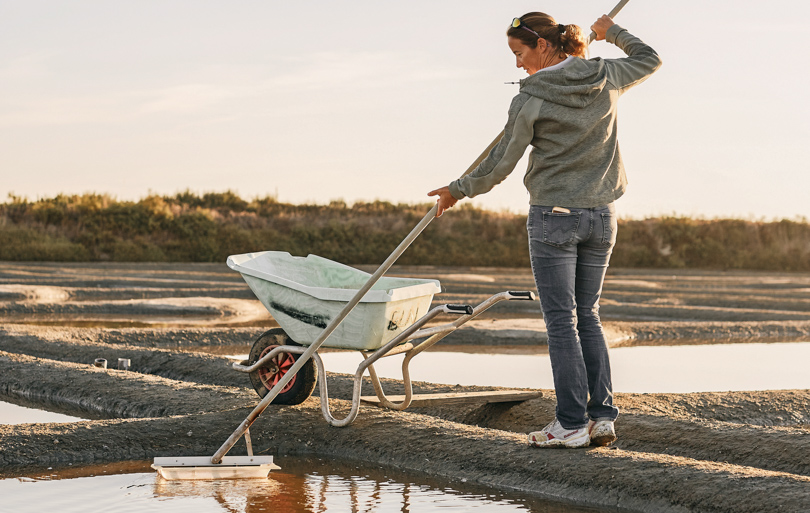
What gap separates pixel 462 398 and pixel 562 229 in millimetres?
1576

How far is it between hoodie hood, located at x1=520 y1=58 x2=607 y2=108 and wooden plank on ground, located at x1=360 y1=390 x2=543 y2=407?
74.7 inches

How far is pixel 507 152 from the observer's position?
386 cm

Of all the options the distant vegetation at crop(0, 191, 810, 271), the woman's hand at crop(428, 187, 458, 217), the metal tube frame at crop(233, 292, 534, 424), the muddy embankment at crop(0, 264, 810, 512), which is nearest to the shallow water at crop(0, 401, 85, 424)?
the muddy embankment at crop(0, 264, 810, 512)

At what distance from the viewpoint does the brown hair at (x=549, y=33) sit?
3865 millimetres

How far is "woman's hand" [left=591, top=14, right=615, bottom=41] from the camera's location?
14.0 feet

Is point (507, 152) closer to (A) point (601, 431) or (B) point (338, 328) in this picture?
(A) point (601, 431)

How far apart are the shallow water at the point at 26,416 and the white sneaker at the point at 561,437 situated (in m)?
2.92

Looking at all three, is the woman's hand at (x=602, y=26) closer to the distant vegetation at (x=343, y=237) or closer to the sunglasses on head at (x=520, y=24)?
the sunglasses on head at (x=520, y=24)

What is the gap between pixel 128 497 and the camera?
377cm

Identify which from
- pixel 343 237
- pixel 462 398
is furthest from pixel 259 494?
pixel 343 237

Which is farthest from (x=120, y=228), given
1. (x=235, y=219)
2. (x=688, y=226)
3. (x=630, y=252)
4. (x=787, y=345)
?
(x=787, y=345)

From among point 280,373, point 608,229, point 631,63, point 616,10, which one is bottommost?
point 280,373

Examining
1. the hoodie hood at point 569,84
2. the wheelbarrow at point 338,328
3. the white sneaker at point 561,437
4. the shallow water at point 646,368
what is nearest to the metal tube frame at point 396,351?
the wheelbarrow at point 338,328

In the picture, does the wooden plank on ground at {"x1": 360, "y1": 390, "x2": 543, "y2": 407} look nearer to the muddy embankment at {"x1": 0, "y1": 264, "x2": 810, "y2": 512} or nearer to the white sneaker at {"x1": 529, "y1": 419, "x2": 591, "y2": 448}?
the muddy embankment at {"x1": 0, "y1": 264, "x2": 810, "y2": 512}
